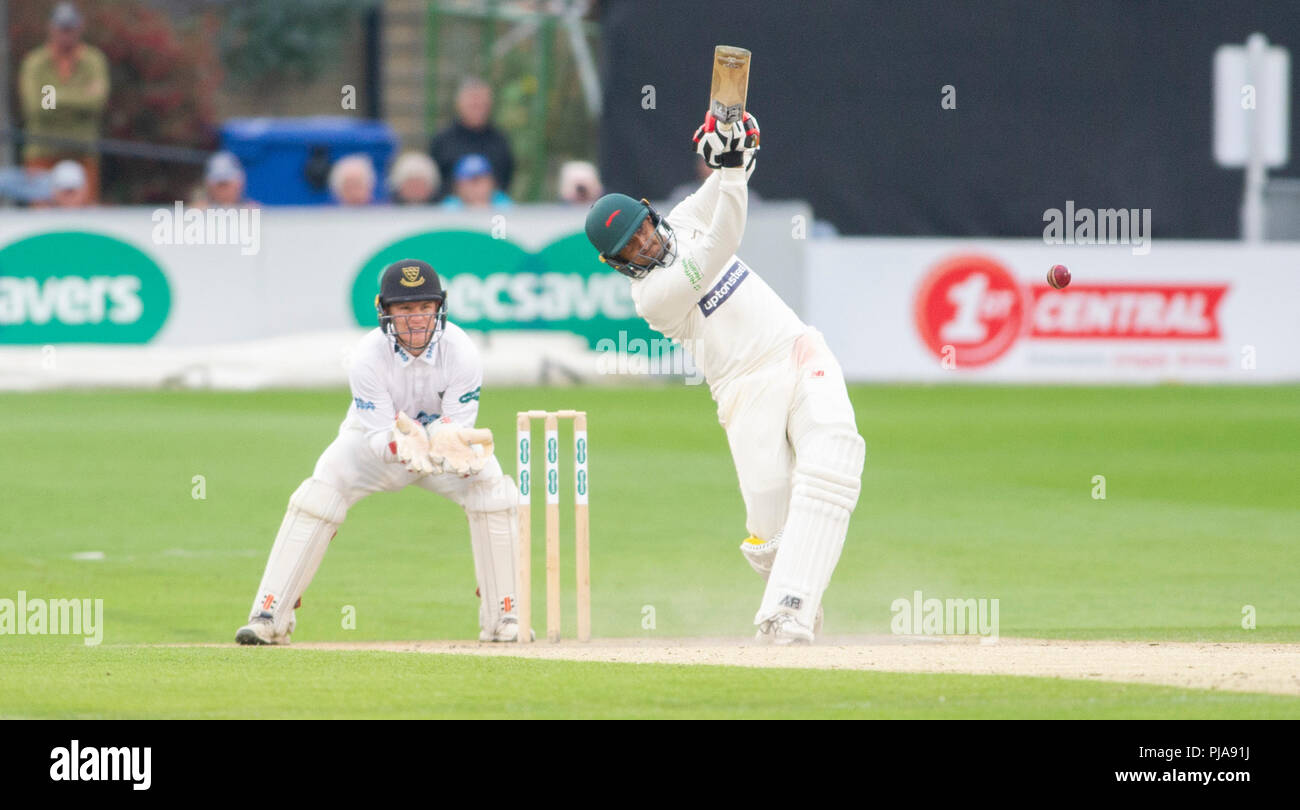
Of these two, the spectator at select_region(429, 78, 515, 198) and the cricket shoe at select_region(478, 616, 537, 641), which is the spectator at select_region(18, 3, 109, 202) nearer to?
the spectator at select_region(429, 78, 515, 198)

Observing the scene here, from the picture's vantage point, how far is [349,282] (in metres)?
20.4

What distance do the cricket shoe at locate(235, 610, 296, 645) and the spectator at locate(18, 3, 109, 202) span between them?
14.7 meters

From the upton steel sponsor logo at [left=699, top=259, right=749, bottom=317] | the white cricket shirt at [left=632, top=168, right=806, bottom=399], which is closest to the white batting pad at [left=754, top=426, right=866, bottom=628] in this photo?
the white cricket shirt at [left=632, top=168, right=806, bottom=399]

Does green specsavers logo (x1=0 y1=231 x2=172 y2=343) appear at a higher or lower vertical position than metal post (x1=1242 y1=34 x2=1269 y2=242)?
lower

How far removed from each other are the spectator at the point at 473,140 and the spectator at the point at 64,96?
162 inches

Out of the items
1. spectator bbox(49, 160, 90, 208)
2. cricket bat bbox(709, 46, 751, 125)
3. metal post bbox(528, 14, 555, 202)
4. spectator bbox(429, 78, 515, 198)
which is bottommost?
cricket bat bbox(709, 46, 751, 125)

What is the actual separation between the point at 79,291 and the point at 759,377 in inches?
497

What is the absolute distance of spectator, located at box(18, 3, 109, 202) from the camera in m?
23.1

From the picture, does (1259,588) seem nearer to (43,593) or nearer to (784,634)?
(784,634)

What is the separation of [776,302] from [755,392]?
0.47 m

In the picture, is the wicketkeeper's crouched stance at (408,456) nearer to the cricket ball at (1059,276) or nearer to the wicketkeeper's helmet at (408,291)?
the wicketkeeper's helmet at (408,291)

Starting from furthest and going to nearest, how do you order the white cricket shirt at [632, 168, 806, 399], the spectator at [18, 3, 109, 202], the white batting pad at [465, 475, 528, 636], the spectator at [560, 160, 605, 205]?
the spectator at [18, 3, 109, 202] < the spectator at [560, 160, 605, 205] < the white batting pad at [465, 475, 528, 636] < the white cricket shirt at [632, 168, 806, 399]

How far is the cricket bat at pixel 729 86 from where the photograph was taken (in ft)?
27.5

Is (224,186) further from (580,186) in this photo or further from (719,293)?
(719,293)
